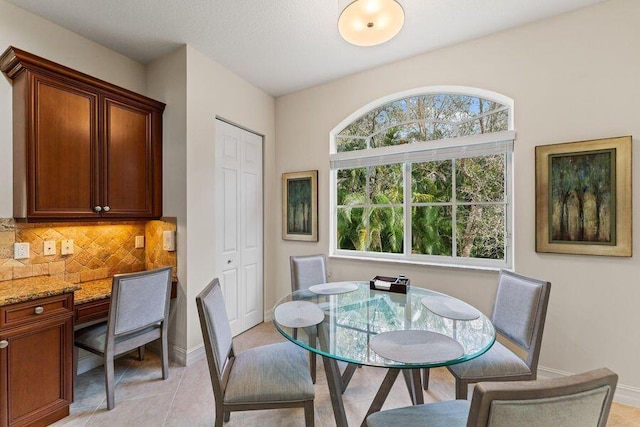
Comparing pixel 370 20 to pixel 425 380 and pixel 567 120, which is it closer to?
pixel 567 120

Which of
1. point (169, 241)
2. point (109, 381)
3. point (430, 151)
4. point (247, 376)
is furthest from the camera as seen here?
point (430, 151)

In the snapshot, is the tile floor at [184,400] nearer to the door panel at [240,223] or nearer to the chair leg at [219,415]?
the chair leg at [219,415]

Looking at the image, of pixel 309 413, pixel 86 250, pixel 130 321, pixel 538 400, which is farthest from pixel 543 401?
pixel 86 250

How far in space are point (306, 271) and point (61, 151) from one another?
2097mm

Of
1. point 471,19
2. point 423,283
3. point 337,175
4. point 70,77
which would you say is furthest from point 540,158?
point 70,77

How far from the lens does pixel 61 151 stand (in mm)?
2088

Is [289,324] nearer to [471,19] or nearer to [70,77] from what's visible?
[70,77]

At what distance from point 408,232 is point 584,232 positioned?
1.34m

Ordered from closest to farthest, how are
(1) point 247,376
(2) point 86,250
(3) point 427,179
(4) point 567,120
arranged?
(1) point 247,376, (4) point 567,120, (2) point 86,250, (3) point 427,179

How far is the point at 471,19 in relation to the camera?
2.26 metres

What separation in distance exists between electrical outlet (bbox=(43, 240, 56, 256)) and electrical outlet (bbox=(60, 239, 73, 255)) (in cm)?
5

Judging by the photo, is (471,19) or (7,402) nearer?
(7,402)

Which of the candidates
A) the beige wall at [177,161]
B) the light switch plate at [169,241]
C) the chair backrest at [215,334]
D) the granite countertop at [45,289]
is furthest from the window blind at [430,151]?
the granite countertop at [45,289]

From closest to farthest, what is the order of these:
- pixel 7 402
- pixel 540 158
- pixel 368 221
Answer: pixel 7 402 → pixel 540 158 → pixel 368 221
